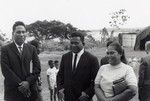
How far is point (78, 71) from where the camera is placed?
5895 millimetres

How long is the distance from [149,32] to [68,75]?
23767mm

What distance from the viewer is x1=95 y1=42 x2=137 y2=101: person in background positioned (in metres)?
5.00

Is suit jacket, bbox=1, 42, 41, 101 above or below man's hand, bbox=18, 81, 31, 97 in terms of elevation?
above

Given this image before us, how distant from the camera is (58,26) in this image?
212 ft

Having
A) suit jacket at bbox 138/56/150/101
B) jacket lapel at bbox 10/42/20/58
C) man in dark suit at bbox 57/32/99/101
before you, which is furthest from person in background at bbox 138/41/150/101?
jacket lapel at bbox 10/42/20/58

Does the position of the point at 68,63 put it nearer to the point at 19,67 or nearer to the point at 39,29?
the point at 19,67

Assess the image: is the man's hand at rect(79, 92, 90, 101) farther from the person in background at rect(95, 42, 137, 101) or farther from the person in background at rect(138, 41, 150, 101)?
the person in background at rect(138, 41, 150, 101)

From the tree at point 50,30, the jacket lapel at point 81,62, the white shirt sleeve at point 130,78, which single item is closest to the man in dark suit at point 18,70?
the jacket lapel at point 81,62

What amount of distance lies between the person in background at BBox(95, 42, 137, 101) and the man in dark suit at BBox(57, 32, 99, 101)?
578 mm

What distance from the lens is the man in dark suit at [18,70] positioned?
5945mm

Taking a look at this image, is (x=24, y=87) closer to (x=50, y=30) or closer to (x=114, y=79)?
(x=114, y=79)

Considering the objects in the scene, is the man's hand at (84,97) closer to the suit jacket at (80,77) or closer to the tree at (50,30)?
the suit jacket at (80,77)

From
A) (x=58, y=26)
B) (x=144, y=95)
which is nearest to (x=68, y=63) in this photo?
(x=144, y=95)

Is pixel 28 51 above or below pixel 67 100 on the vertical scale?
above
